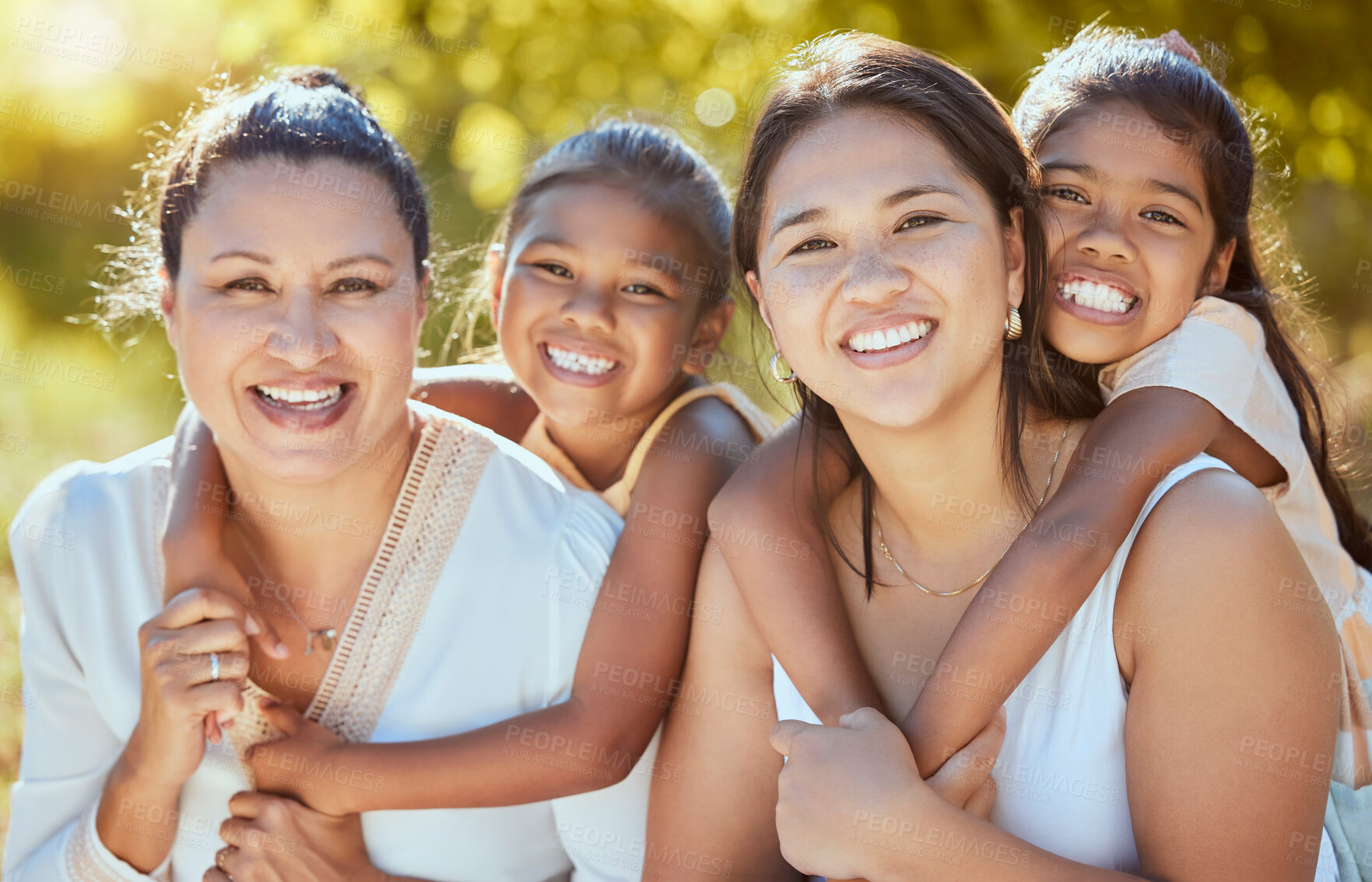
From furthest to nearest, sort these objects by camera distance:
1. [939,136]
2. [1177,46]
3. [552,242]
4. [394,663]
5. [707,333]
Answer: [707,333] → [552,242] → [1177,46] → [394,663] → [939,136]

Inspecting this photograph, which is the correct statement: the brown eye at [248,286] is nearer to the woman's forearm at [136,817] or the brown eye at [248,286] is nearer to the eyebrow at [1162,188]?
the woman's forearm at [136,817]

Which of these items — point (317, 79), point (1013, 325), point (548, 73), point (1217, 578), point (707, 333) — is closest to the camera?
point (1217, 578)

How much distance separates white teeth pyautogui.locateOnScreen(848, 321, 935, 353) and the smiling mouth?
3.88 ft

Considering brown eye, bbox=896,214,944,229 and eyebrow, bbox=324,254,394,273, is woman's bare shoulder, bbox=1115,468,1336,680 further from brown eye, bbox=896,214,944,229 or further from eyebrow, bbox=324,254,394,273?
eyebrow, bbox=324,254,394,273

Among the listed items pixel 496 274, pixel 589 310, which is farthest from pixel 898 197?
pixel 496 274

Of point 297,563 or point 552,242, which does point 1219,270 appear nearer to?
point 552,242

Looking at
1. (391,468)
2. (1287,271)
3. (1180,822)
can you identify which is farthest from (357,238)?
(1287,271)

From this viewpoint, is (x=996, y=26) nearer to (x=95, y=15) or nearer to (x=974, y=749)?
(x=974, y=749)

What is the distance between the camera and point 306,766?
8.14 feet

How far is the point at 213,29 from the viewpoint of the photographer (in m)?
5.46

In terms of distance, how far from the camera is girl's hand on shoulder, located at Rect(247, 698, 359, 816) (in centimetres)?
245

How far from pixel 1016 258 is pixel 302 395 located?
1.55 meters

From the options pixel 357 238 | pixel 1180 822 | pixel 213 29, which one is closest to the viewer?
pixel 1180 822

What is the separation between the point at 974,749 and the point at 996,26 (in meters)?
3.03
